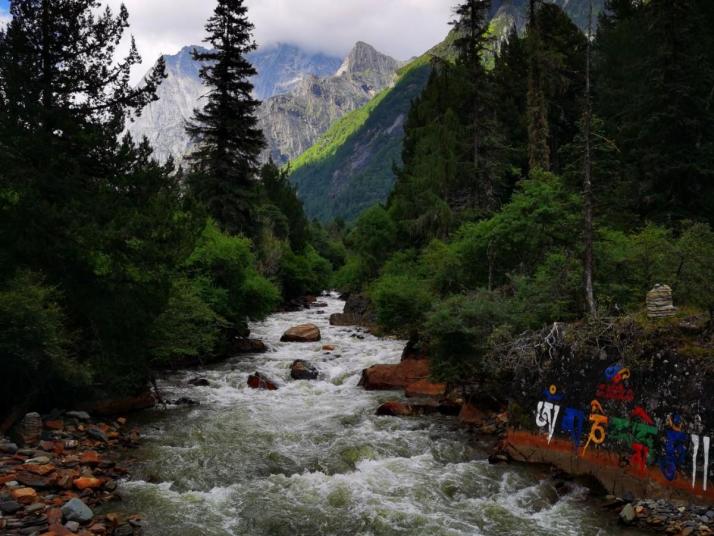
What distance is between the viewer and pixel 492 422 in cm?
1491

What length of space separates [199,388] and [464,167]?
21111mm

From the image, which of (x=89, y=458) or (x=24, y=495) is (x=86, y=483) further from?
(x=89, y=458)

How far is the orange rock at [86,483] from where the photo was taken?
9.80 metres

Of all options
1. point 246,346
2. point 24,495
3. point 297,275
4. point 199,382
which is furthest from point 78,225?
point 297,275

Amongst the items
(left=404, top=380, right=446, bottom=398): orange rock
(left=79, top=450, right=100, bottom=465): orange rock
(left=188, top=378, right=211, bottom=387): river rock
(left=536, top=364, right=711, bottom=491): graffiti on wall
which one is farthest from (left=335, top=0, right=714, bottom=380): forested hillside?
(left=79, top=450, right=100, bottom=465): orange rock

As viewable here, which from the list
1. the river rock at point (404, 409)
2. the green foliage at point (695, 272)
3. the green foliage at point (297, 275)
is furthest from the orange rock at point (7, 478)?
the green foliage at point (297, 275)

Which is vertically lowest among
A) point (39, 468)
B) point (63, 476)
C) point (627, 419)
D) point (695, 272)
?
point (63, 476)

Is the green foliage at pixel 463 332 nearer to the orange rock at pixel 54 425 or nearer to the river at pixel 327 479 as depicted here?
the river at pixel 327 479

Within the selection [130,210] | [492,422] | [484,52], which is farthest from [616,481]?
[484,52]

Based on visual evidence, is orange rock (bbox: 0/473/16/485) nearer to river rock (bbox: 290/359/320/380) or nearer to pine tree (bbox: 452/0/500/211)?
river rock (bbox: 290/359/320/380)

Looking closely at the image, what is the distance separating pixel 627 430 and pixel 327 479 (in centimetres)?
646

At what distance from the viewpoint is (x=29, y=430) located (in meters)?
11.7

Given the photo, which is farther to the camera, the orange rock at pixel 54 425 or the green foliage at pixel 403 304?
the green foliage at pixel 403 304

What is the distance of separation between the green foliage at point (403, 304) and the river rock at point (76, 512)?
61.1ft
